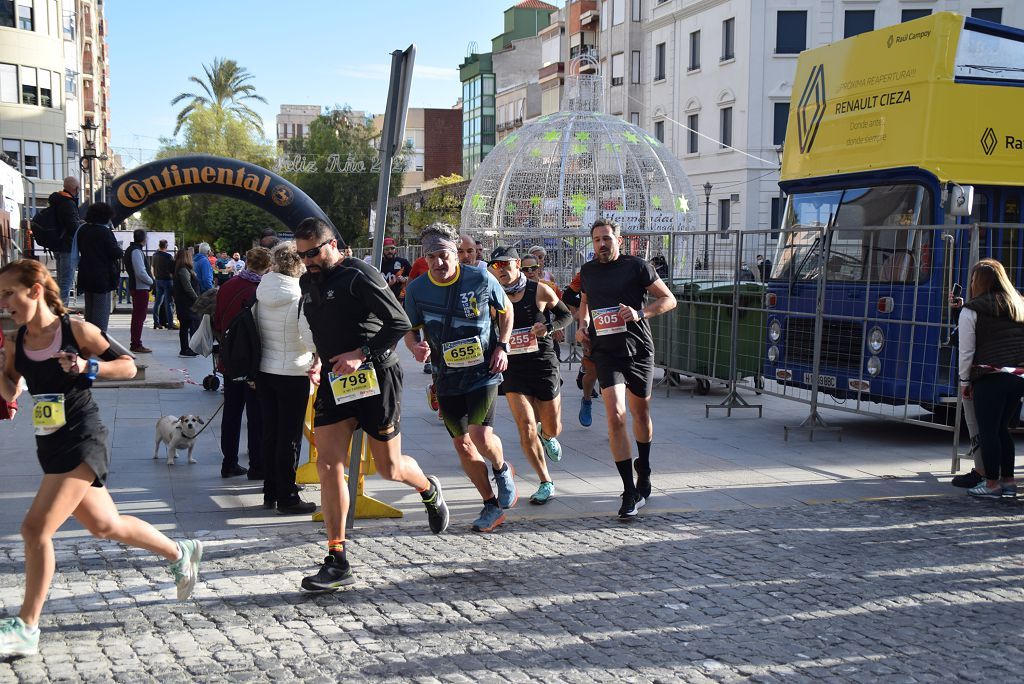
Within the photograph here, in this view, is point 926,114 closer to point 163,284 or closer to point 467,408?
point 467,408

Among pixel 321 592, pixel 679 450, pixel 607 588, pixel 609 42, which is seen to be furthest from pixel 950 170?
pixel 609 42

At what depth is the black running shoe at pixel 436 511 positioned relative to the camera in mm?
6535

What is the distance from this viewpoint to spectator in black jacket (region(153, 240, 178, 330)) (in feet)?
72.2

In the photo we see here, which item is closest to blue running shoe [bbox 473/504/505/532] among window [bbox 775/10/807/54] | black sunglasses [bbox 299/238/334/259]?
black sunglasses [bbox 299/238/334/259]

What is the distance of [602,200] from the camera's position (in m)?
29.5

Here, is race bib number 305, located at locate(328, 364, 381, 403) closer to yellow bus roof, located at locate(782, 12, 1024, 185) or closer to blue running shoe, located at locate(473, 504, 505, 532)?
blue running shoe, located at locate(473, 504, 505, 532)

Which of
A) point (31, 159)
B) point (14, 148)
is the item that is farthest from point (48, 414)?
point (31, 159)

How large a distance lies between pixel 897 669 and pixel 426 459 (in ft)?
17.2

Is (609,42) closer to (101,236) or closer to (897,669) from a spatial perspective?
(101,236)

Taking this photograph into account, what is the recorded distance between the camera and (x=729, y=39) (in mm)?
45562

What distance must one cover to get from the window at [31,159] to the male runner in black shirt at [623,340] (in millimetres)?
51994

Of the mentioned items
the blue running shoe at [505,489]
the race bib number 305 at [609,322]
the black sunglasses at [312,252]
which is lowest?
the blue running shoe at [505,489]

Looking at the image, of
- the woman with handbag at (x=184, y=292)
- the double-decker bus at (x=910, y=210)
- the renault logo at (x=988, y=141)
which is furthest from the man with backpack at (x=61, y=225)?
the renault logo at (x=988, y=141)

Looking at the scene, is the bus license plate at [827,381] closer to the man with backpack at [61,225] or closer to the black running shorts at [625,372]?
the black running shorts at [625,372]
